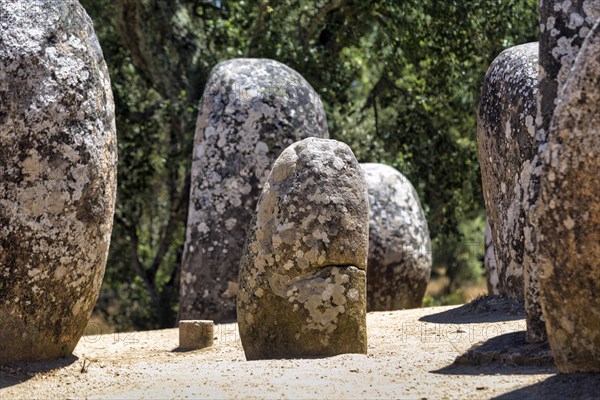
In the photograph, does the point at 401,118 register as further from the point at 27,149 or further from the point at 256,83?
the point at 27,149

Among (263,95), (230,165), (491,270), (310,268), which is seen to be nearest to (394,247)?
(491,270)

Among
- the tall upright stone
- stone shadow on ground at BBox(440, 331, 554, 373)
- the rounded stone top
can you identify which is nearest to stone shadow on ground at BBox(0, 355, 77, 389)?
stone shadow on ground at BBox(440, 331, 554, 373)

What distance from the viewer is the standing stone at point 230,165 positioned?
1017 cm

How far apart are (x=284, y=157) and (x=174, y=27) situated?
25.4 ft

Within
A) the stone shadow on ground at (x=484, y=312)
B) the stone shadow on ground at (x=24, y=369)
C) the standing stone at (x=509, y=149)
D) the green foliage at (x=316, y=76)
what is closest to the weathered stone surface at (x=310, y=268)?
A: the stone shadow on ground at (x=24, y=369)

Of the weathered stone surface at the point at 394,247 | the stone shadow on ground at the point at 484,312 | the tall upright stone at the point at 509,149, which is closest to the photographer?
the tall upright stone at the point at 509,149

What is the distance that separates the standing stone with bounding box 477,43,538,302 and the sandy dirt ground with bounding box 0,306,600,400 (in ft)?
1.74

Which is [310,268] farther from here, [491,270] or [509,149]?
[491,270]

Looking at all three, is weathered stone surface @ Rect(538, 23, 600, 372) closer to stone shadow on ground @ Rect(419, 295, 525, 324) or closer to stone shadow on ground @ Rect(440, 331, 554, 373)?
stone shadow on ground @ Rect(440, 331, 554, 373)

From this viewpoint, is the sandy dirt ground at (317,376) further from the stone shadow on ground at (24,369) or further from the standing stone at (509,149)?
the standing stone at (509,149)

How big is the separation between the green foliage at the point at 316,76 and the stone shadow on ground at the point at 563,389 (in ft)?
28.6

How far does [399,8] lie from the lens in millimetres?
13766

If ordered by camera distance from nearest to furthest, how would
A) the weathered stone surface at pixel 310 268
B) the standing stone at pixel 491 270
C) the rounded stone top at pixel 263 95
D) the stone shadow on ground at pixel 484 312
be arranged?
the weathered stone surface at pixel 310 268, the stone shadow on ground at pixel 484 312, the standing stone at pixel 491 270, the rounded stone top at pixel 263 95

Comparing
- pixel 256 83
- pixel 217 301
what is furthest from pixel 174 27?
pixel 217 301
